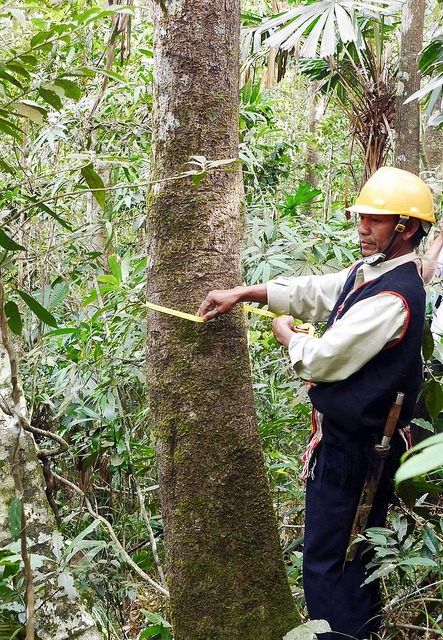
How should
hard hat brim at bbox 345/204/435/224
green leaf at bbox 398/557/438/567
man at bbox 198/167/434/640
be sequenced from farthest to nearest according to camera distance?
hard hat brim at bbox 345/204/435/224, man at bbox 198/167/434/640, green leaf at bbox 398/557/438/567

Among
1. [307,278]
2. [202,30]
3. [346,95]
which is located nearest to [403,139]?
[346,95]

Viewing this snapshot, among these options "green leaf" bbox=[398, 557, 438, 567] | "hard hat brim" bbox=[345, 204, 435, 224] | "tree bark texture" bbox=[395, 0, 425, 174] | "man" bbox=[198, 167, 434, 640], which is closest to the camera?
"green leaf" bbox=[398, 557, 438, 567]

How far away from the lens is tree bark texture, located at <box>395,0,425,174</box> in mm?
4688

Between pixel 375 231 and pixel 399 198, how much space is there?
0.13 metres

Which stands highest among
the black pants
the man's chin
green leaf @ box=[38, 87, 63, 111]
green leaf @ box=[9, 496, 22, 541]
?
green leaf @ box=[38, 87, 63, 111]

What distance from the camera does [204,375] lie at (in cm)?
213

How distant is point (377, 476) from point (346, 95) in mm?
4403

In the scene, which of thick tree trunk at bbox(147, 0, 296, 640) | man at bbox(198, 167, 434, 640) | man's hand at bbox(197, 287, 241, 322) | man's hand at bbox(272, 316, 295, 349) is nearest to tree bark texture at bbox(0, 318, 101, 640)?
thick tree trunk at bbox(147, 0, 296, 640)

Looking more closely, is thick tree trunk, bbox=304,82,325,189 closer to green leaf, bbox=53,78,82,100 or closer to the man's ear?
the man's ear

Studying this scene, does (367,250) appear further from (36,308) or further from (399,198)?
(36,308)

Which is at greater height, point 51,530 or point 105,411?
point 105,411

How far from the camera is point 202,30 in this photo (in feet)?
7.18

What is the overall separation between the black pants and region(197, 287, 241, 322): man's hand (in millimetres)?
633

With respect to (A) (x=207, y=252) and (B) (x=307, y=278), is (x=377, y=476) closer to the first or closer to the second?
(B) (x=307, y=278)
